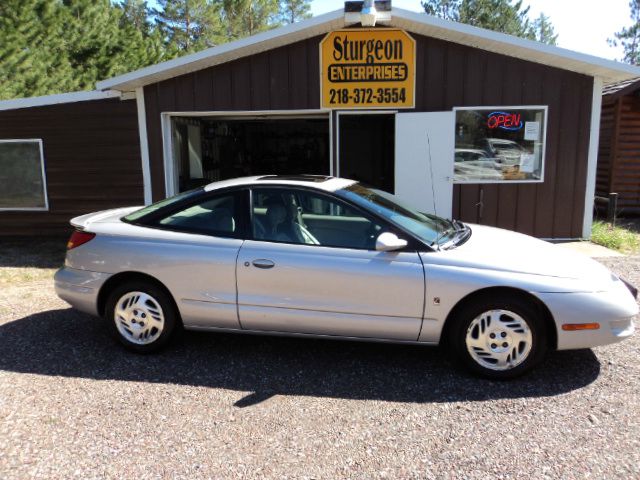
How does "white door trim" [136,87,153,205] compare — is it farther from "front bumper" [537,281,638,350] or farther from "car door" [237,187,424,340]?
"front bumper" [537,281,638,350]

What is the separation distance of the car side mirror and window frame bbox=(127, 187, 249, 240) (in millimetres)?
1089

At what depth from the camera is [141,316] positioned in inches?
169

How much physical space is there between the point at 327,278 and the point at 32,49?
19.6 meters

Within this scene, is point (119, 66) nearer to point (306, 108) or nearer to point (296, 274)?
point (306, 108)

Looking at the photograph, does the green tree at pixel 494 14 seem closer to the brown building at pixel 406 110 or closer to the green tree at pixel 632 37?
the green tree at pixel 632 37

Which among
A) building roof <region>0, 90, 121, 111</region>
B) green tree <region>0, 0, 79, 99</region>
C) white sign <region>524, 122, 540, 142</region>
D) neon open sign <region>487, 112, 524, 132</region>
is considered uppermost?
green tree <region>0, 0, 79, 99</region>

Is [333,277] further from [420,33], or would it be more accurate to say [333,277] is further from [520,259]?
[420,33]

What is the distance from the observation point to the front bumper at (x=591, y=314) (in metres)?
3.63

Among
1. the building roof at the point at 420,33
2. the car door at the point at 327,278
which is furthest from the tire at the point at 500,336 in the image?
the building roof at the point at 420,33

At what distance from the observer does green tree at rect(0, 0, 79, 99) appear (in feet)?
58.1

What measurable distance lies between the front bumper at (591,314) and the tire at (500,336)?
129mm

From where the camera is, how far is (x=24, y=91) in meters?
18.9

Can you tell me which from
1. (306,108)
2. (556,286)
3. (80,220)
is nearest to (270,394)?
(556,286)

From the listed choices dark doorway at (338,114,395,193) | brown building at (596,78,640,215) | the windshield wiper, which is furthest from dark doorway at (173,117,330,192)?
the windshield wiper
